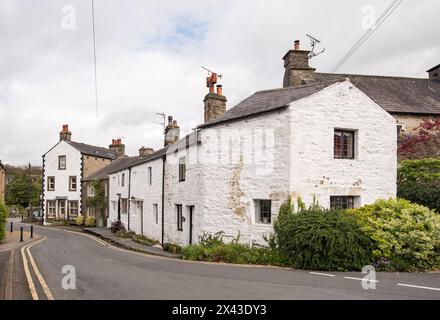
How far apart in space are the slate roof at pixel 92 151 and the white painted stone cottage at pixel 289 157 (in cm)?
2764

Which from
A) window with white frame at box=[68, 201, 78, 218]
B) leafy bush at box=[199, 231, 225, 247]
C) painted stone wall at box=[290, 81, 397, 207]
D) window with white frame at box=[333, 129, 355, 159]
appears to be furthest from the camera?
window with white frame at box=[68, 201, 78, 218]

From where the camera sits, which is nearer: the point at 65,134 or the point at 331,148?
the point at 331,148

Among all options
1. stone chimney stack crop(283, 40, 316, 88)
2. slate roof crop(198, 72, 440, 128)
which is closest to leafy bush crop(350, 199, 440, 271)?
slate roof crop(198, 72, 440, 128)

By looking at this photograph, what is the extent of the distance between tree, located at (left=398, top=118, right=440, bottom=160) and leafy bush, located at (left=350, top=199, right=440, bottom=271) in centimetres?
1005

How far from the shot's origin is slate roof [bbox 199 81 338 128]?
13.9 meters

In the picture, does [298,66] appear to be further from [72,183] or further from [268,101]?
[72,183]

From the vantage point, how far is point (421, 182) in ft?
59.7

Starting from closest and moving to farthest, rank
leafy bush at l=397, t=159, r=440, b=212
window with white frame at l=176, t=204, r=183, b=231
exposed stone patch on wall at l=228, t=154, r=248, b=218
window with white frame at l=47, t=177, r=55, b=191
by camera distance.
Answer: exposed stone patch on wall at l=228, t=154, r=248, b=218 → leafy bush at l=397, t=159, r=440, b=212 → window with white frame at l=176, t=204, r=183, b=231 → window with white frame at l=47, t=177, r=55, b=191

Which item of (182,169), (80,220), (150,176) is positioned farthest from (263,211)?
(80,220)

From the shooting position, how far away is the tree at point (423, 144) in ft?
68.5

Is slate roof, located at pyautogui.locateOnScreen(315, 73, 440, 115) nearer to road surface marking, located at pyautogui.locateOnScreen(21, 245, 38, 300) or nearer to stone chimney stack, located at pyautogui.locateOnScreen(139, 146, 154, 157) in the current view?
stone chimney stack, located at pyautogui.locateOnScreen(139, 146, 154, 157)

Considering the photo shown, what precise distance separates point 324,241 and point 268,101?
248 inches

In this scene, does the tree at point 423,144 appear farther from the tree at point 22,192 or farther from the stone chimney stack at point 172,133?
the tree at point 22,192
